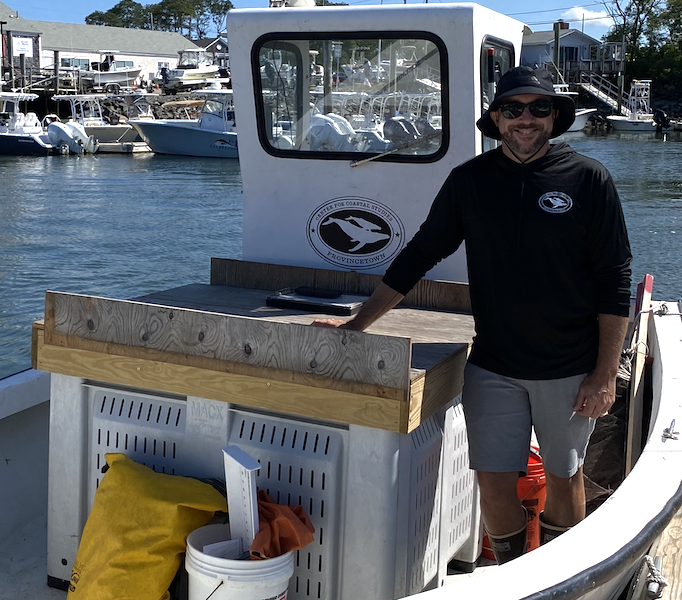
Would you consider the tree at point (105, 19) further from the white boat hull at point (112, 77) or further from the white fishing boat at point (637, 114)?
the white fishing boat at point (637, 114)

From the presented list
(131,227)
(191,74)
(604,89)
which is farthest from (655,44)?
(131,227)

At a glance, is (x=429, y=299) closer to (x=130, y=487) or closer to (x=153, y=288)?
(x=130, y=487)

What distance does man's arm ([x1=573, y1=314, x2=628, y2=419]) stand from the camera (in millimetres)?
2443

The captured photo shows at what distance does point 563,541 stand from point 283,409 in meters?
0.94

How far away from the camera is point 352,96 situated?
3.91m

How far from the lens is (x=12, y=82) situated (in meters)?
53.1

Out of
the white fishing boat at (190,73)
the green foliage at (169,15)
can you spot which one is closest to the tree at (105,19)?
the green foliage at (169,15)

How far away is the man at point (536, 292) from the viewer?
2430 millimetres

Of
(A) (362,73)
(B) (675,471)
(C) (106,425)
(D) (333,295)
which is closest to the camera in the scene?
(B) (675,471)

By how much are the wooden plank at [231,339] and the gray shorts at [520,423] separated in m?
0.37

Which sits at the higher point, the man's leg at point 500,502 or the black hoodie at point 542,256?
the black hoodie at point 542,256

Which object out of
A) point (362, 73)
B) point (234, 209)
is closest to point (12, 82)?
point (234, 209)

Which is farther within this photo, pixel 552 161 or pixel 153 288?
pixel 153 288

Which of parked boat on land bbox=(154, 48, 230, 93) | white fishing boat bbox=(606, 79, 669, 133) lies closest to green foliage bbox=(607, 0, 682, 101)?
white fishing boat bbox=(606, 79, 669, 133)
